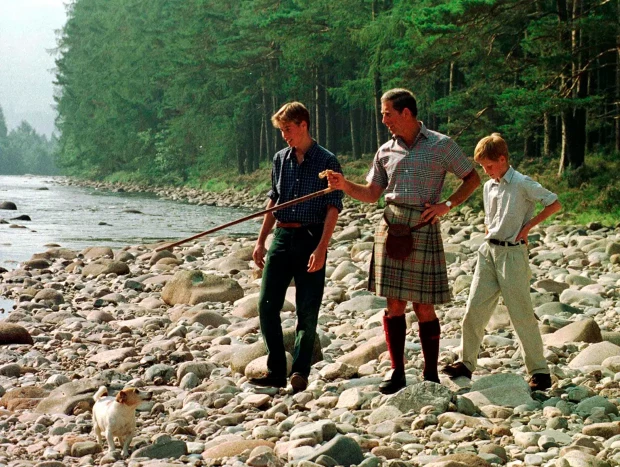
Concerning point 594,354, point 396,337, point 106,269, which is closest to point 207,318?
point 396,337

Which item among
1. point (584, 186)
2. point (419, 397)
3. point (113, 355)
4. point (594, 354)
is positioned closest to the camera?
point (419, 397)

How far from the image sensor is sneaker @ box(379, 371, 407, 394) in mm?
5570

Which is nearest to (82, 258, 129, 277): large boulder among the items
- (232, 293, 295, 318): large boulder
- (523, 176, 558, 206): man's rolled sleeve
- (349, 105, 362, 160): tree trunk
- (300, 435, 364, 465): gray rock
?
(232, 293, 295, 318): large boulder

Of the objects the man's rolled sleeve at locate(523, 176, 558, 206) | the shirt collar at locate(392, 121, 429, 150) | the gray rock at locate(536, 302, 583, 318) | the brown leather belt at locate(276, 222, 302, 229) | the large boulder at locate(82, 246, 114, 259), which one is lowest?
the large boulder at locate(82, 246, 114, 259)

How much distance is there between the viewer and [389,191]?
5586mm

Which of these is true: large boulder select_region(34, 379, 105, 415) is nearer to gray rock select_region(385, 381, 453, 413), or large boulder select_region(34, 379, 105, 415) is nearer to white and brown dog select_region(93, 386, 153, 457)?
white and brown dog select_region(93, 386, 153, 457)

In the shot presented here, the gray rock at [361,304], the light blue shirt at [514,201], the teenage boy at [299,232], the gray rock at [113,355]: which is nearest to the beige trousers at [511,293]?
the light blue shirt at [514,201]

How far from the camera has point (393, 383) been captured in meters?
5.59

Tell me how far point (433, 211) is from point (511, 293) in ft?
2.33

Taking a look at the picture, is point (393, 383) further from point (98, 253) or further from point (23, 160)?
point (23, 160)

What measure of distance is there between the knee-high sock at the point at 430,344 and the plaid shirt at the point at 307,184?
90cm

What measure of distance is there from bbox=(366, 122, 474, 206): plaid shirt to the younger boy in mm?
145

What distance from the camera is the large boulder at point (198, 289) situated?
10.7 metres

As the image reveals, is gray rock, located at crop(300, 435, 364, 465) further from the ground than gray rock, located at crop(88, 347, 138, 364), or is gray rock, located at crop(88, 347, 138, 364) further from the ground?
gray rock, located at crop(300, 435, 364, 465)
